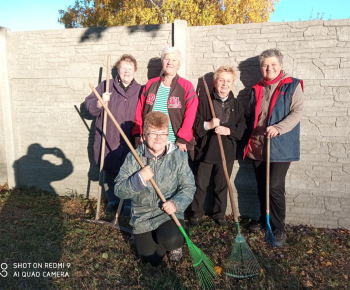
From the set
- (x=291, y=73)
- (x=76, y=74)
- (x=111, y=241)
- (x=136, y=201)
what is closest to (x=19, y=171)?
(x=76, y=74)

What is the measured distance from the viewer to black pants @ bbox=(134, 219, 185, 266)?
9.75ft

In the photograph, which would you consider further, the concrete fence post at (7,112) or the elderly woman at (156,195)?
the concrete fence post at (7,112)

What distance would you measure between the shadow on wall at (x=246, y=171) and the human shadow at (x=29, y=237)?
Result: 2421 mm

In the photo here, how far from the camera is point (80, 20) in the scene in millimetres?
20953

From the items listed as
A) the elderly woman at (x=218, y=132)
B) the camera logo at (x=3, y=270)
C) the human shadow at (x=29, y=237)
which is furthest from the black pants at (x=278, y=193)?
the camera logo at (x=3, y=270)

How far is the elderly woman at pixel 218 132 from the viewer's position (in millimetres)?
3627

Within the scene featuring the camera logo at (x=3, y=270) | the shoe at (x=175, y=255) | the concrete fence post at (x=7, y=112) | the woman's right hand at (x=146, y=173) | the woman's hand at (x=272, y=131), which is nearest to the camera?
the woman's right hand at (x=146, y=173)

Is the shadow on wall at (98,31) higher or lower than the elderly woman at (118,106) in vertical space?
higher

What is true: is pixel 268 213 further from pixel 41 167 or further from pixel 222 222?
pixel 41 167

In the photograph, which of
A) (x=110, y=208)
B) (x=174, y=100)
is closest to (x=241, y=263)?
(x=174, y=100)

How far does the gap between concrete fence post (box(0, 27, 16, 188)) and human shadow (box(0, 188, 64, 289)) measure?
1.19ft

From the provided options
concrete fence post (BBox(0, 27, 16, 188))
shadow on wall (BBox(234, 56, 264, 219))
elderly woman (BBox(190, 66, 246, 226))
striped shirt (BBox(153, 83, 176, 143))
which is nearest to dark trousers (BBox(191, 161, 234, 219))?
elderly woman (BBox(190, 66, 246, 226))

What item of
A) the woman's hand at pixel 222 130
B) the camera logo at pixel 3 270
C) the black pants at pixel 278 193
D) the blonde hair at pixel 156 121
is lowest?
the camera logo at pixel 3 270

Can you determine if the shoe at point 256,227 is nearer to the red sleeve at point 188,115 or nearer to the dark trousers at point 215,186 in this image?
the dark trousers at point 215,186
